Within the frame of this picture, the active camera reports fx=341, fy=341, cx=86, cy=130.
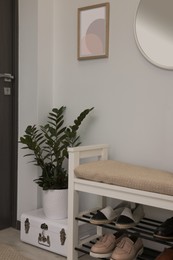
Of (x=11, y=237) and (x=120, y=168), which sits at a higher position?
(x=120, y=168)

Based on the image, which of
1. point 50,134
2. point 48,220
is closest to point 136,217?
point 48,220

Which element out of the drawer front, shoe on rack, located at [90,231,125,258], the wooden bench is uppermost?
the wooden bench

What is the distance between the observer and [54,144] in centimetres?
208

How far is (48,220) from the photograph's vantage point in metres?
2.04

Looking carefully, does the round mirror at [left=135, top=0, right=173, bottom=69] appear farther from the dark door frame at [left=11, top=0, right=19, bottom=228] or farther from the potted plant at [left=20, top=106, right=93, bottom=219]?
the dark door frame at [left=11, top=0, right=19, bottom=228]

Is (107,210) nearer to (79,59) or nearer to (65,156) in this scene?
(65,156)

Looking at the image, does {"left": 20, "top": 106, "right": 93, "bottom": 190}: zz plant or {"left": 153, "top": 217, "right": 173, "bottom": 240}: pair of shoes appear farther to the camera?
{"left": 20, "top": 106, "right": 93, "bottom": 190}: zz plant

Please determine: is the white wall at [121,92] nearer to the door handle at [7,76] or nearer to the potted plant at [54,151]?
the potted plant at [54,151]

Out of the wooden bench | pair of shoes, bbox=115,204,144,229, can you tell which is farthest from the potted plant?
pair of shoes, bbox=115,204,144,229

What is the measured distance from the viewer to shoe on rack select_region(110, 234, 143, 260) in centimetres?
160

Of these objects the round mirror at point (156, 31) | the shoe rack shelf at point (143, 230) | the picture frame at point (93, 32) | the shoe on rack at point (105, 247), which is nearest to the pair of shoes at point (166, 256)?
the shoe rack shelf at point (143, 230)

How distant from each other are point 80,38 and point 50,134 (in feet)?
2.12

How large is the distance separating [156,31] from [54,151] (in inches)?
36.2

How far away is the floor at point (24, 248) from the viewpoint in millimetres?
1959
